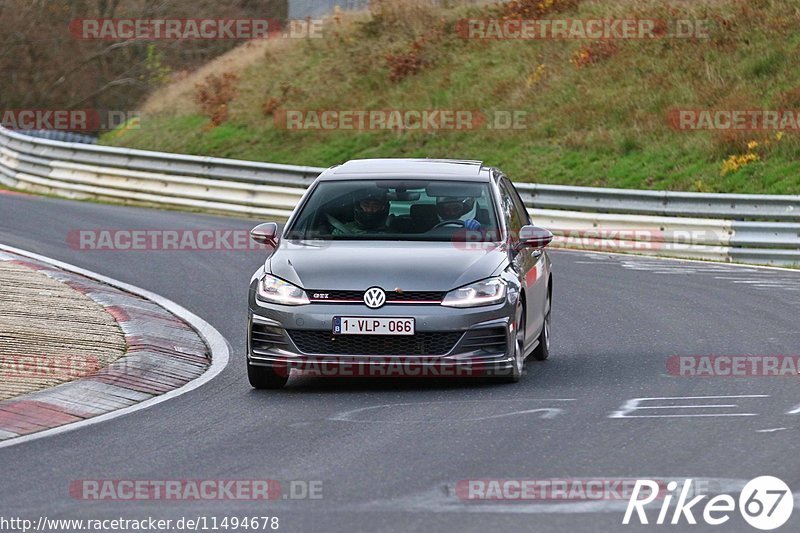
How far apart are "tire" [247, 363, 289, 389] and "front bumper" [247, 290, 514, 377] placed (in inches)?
8.9

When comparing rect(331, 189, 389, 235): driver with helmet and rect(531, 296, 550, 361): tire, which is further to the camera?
rect(531, 296, 550, 361): tire

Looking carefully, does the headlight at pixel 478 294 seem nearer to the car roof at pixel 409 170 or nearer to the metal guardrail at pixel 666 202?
the car roof at pixel 409 170

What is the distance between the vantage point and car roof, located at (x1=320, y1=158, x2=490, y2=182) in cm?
1149

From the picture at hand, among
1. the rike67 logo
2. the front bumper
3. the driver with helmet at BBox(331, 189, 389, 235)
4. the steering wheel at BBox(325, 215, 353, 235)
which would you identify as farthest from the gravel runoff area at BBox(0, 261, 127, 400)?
the rike67 logo

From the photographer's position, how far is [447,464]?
7.78 metres

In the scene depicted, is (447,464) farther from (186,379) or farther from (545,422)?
(186,379)

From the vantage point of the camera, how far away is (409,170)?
11.6 meters

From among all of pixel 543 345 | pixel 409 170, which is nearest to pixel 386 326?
pixel 409 170

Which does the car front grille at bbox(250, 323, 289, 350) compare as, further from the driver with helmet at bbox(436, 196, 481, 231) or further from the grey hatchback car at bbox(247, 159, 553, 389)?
the driver with helmet at bbox(436, 196, 481, 231)

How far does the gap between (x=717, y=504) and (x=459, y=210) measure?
4.80m

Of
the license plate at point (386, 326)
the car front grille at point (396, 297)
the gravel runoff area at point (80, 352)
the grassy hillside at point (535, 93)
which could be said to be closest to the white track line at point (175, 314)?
the gravel runoff area at point (80, 352)

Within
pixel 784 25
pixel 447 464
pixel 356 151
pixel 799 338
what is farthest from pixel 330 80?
pixel 447 464

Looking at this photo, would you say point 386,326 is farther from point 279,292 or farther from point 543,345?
point 543,345

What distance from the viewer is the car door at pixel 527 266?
1099cm
